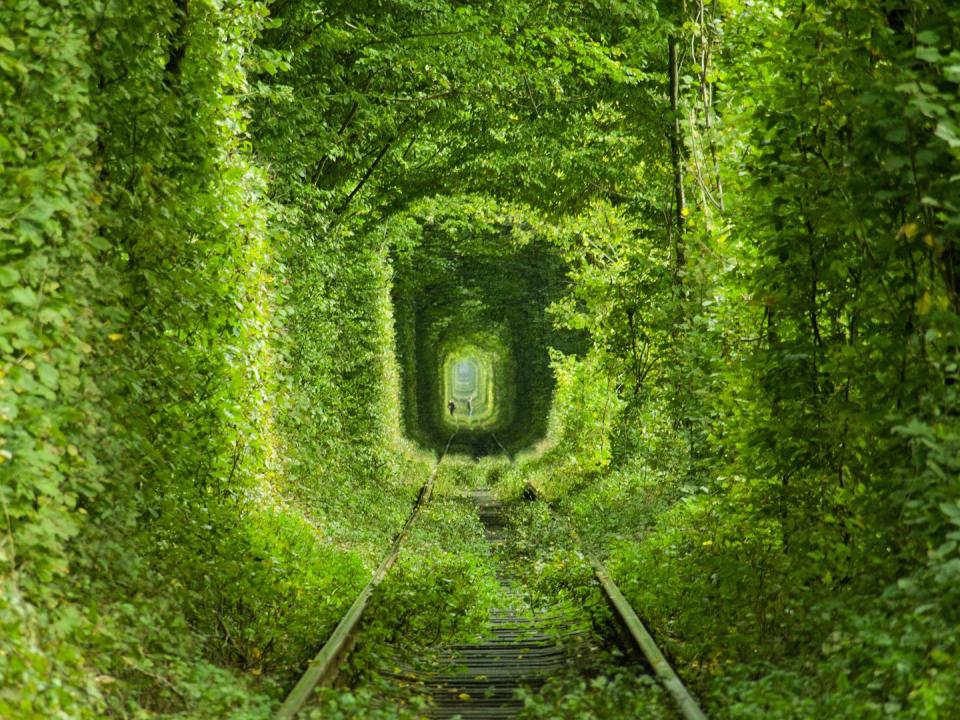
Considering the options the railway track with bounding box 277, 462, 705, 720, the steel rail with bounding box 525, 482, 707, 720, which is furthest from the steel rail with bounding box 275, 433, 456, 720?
the steel rail with bounding box 525, 482, 707, 720

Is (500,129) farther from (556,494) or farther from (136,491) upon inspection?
(136,491)

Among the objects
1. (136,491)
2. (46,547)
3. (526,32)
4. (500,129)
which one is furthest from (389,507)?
(46,547)

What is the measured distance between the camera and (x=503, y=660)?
820 cm

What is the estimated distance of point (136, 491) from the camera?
22.0 ft

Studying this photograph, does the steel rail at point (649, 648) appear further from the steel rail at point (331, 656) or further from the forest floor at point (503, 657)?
the steel rail at point (331, 656)

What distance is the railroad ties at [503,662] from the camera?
22.9ft

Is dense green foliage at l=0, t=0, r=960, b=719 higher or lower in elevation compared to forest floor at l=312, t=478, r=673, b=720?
higher

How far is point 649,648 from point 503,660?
1.41m

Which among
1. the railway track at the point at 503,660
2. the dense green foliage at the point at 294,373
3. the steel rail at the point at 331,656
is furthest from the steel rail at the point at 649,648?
the steel rail at the point at 331,656

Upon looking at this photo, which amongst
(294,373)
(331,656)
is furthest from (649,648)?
(294,373)

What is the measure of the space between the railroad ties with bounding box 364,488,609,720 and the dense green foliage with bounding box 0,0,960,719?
609 mm

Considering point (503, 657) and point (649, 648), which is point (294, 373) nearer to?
point (503, 657)

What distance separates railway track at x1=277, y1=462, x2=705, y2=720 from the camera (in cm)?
666

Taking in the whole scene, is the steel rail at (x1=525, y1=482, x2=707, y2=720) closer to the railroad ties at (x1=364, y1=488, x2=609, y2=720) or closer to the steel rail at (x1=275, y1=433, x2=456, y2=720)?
the railroad ties at (x1=364, y1=488, x2=609, y2=720)
